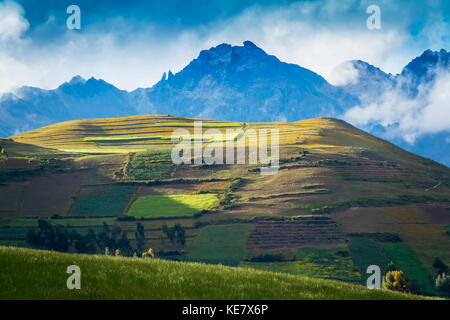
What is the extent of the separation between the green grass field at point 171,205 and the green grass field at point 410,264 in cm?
4575

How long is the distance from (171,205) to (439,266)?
6411 cm

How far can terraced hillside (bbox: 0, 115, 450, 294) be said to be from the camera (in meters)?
86.2

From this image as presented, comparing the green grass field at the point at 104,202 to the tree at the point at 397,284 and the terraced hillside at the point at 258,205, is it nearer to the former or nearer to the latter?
the terraced hillside at the point at 258,205

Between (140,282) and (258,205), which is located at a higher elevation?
(258,205)

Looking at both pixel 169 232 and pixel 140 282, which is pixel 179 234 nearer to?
pixel 169 232

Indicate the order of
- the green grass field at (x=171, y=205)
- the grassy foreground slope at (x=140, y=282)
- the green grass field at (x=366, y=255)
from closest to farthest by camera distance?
the grassy foreground slope at (x=140, y=282)
the green grass field at (x=366, y=255)
the green grass field at (x=171, y=205)

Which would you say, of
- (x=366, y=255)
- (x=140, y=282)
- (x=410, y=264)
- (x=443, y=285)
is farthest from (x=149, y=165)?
(x=140, y=282)

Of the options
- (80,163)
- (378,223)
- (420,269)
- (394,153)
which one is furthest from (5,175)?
(394,153)

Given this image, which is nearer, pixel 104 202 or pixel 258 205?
pixel 258 205

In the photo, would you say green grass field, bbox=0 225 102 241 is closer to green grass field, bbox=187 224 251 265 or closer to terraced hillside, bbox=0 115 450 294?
terraced hillside, bbox=0 115 450 294

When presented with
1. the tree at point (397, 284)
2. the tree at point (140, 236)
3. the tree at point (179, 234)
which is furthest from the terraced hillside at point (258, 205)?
the tree at point (397, 284)

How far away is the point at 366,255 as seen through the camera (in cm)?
8388

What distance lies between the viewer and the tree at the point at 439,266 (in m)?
77.3

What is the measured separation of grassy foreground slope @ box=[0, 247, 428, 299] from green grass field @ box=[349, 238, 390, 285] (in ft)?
178
